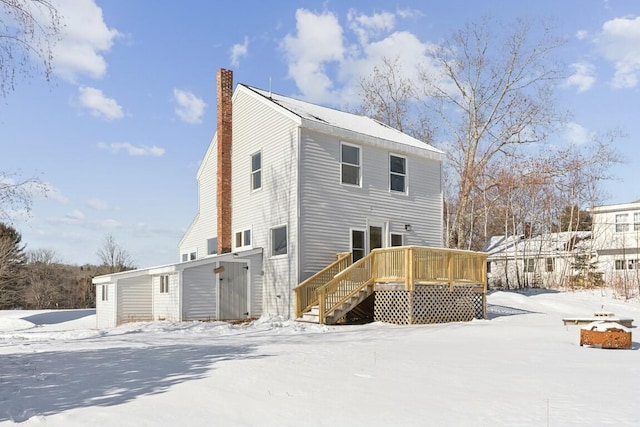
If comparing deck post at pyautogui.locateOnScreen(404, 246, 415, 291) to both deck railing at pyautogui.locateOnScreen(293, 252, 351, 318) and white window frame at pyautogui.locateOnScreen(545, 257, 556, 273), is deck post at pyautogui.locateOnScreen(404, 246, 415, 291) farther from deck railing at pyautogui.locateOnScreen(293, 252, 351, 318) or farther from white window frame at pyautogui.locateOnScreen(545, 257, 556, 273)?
white window frame at pyautogui.locateOnScreen(545, 257, 556, 273)

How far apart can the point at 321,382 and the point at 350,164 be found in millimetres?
→ 12718

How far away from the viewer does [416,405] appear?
221 inches

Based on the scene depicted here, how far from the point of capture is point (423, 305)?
16.1m

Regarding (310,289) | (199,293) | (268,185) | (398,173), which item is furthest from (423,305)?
(199,293)

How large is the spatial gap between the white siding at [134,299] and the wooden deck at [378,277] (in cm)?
588

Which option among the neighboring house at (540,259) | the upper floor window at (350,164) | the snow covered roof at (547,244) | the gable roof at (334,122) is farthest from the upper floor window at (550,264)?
the upper floor window at (350,164)

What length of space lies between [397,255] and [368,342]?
556cm

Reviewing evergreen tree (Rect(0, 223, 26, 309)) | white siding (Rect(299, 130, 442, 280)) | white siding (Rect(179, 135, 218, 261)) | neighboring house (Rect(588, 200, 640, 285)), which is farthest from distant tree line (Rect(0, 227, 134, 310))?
neighboring house (Rect(588, 200, 640, 285))

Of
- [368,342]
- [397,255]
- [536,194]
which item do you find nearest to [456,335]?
[368,342]

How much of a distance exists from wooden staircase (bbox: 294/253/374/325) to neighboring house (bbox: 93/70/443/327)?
0.49 metres

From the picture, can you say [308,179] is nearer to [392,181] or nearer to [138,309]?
[392,181]

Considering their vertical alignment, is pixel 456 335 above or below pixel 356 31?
below

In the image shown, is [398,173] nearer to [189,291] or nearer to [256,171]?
[256,171]

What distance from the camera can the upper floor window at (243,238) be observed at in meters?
19.8
